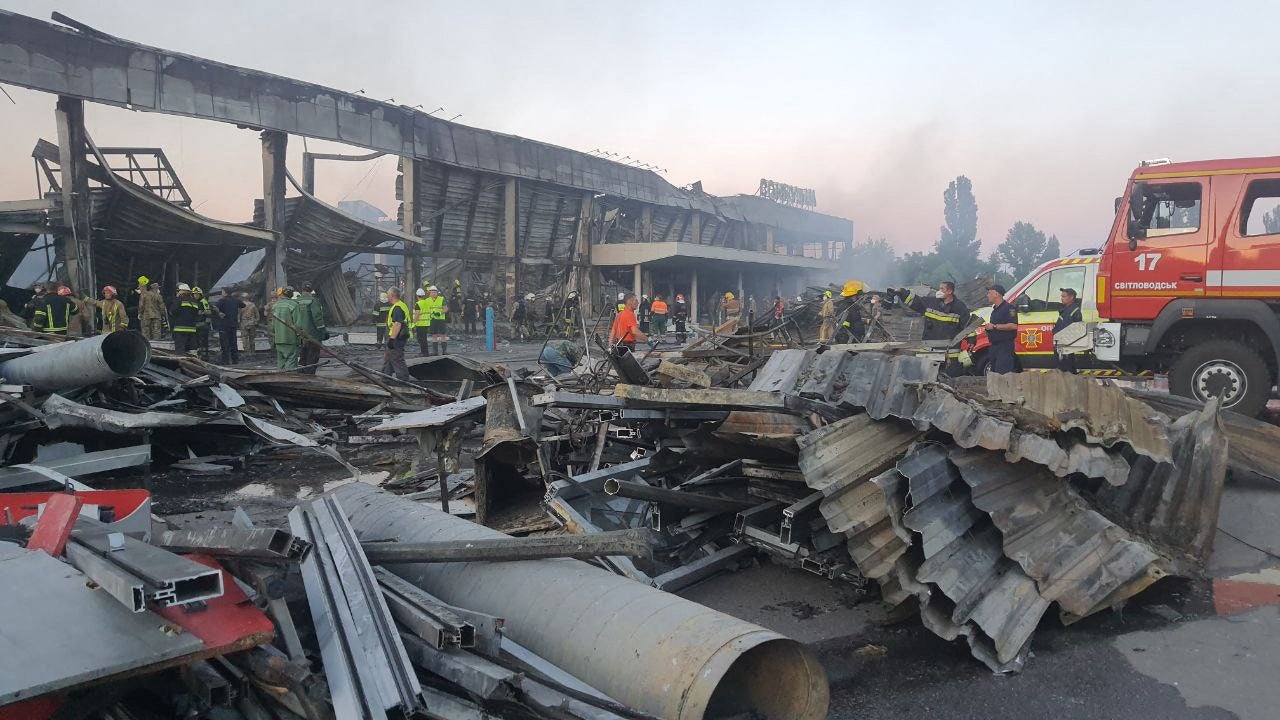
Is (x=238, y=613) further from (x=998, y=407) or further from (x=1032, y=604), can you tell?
(x=998, y=407)

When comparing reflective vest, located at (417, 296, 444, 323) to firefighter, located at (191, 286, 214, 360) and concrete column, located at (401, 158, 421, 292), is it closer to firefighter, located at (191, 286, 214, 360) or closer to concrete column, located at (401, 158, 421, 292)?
firefighter, located at (191, 286, 214, 360)

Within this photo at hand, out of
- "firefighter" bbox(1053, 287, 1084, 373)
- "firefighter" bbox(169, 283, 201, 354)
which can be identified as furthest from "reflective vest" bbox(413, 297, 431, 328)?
"firefighter" bbox(1053, 287, 1084, 373)

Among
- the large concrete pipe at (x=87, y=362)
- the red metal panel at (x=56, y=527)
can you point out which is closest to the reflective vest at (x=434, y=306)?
the large concrete pipe at (x=87, y=362)

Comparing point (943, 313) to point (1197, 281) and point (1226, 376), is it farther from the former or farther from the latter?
point (1226, 376)

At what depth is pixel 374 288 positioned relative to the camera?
75.8ft

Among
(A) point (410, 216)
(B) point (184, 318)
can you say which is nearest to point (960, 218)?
(A) point (410, 216)

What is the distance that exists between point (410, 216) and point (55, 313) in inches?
421

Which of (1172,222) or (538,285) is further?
(538,285)

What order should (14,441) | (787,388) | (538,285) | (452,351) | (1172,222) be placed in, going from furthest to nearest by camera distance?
(538,285) → (452,351) → (1172,222) → (14,441) → (787,388)

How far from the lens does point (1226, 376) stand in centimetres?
749

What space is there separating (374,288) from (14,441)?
57.3 feet

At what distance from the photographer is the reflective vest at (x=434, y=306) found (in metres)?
15.8

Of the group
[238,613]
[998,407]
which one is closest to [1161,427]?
[998,407]

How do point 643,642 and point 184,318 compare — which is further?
point 184,318
